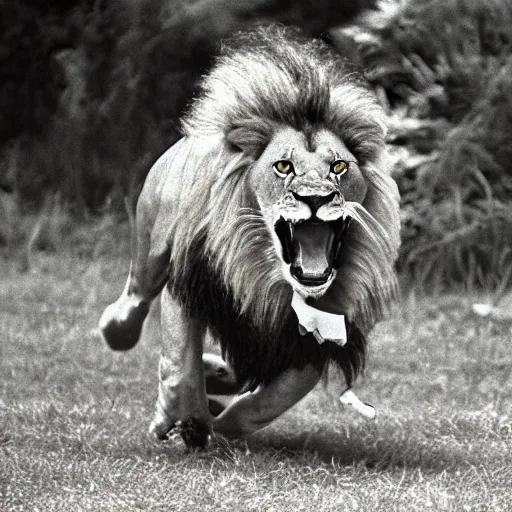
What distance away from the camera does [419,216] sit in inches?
307

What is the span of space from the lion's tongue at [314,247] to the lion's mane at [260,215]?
13 centimetres

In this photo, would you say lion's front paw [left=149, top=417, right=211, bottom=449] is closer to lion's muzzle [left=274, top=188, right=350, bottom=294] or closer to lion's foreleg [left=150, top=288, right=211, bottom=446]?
lion's foreleg [left=150, top=288, right=211, bottom=446]

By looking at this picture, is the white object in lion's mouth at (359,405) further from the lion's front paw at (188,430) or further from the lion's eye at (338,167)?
the lion's eye at (338,167)

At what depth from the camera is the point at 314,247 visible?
362cm

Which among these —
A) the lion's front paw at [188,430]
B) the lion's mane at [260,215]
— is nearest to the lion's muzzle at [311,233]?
the lion's mane at [260,215]

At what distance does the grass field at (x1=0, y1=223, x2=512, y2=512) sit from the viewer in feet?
12.0

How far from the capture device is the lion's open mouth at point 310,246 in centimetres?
357

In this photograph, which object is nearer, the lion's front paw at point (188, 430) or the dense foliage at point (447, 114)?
the lion's front paw at point (188, 430)

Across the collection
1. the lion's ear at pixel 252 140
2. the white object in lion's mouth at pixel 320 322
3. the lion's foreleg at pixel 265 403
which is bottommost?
the lion's foreleg at pixel 265 403

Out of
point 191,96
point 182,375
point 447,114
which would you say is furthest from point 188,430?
point 191,96

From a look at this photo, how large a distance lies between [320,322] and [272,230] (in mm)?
306

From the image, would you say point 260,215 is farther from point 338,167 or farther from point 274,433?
point 274,433

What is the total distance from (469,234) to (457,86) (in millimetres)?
929

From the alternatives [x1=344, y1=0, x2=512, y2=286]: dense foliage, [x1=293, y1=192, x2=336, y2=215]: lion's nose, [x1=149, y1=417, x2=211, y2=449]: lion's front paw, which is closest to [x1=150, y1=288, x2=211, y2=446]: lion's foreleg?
[x1=149, y1=417, x2=211, y2=449]: lion's front paw
